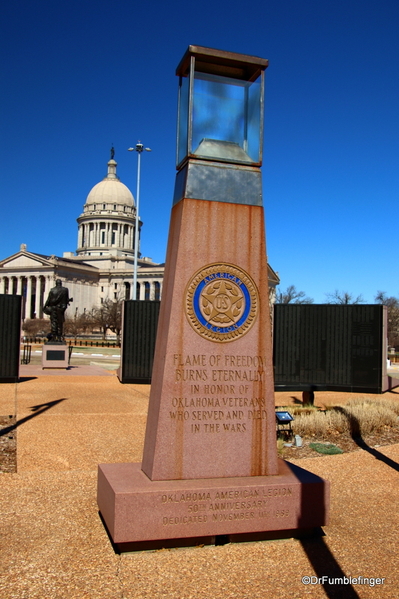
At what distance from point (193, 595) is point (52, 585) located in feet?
3.75

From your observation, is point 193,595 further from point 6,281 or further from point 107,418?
point 6,281

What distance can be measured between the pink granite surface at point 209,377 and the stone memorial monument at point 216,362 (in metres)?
0.01

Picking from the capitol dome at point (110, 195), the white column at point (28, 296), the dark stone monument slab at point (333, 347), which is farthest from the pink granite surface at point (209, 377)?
the capitol dome at point (110, 195)

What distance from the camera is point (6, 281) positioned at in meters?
110

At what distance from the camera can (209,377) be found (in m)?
5.85

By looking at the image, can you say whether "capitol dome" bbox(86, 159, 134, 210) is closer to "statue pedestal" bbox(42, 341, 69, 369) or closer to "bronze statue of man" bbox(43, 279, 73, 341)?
"bronze statue of man" bbox(43, 279, 73, 341)

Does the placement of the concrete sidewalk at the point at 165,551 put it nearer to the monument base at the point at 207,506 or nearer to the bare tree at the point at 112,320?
the monument base at the point at 207,506

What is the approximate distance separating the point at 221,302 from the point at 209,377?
783 millimetres

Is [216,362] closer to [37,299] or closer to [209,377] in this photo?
[209,377]

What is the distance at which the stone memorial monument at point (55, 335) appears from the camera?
24625mm

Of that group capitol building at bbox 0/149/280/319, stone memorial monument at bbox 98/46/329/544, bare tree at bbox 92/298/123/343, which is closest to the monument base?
stone memorial monument at bbox 98/46/329/544

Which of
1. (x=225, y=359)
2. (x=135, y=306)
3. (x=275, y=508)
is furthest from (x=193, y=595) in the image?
(x=135, y=306)

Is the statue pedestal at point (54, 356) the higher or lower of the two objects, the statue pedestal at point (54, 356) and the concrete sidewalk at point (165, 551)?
the higher

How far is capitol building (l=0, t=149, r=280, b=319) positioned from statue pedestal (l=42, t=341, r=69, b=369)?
6940cm
